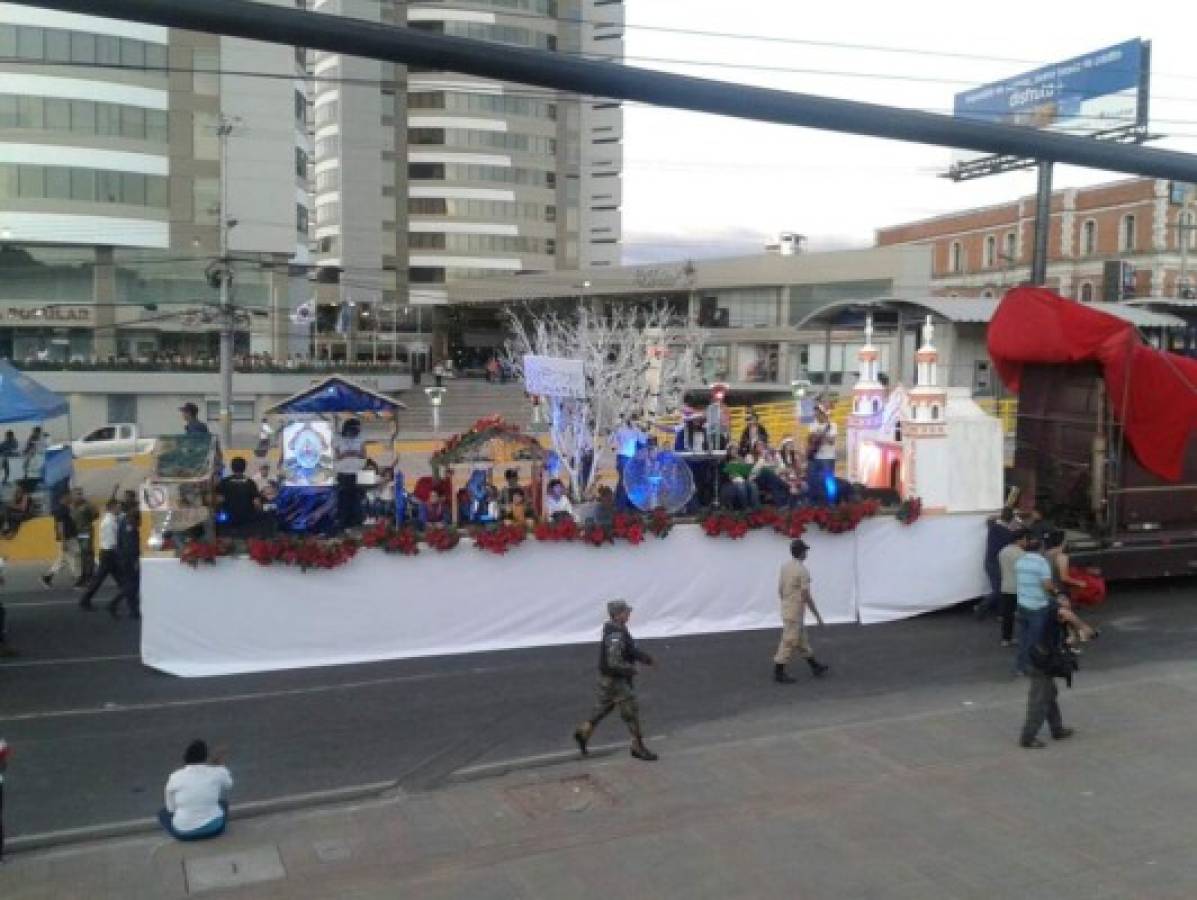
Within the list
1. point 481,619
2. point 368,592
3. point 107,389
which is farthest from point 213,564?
point 107,389

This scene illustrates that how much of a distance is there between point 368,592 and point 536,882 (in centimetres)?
633

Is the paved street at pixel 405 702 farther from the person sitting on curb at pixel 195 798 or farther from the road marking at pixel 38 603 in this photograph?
the road marking at pixel 38 603

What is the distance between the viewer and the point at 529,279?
7719 centimetres

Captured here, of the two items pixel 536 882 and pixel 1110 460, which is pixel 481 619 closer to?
pixel 536 882

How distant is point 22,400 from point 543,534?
9092mm

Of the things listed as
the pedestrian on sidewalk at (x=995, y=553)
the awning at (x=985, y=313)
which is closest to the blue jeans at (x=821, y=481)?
the pedestrian on sidewalk at (x=995, y=553)

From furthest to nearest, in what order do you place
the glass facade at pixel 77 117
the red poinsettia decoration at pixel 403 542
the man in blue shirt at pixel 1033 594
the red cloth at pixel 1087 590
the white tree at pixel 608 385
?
the glass facade at pixel 77 117 → the white tree at pixel 608 385 → the red cloth at pixel 1087 590 → the red poinsettia decoration at pixel 403 542 → the man in blue shirt at pixel 1033 594

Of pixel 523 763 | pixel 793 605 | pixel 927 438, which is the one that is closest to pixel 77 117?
pixel 927 438

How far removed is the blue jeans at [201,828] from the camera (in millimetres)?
7895

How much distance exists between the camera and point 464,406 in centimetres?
5453

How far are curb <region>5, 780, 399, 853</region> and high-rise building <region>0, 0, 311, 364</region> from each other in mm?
41587

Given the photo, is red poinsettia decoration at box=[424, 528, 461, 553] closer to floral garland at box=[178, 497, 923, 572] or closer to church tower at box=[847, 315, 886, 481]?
floral garland at box=[178, 497, 923, 572]

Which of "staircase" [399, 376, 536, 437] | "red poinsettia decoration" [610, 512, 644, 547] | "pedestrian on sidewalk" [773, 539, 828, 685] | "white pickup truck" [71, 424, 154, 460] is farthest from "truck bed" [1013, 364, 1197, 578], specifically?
"staircase" [399, 376, 536, 437]

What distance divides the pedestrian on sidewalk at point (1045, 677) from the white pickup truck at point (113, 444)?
2927 cm
